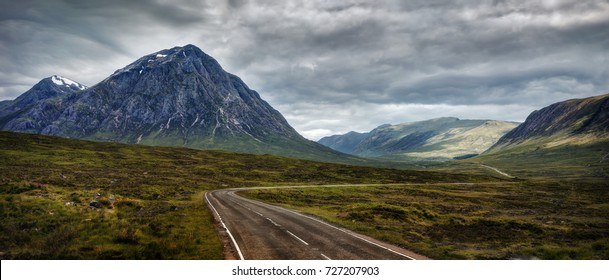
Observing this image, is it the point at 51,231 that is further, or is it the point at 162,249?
the point at 51,231

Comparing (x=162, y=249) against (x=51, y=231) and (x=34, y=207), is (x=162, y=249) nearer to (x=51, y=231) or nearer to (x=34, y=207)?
(x=51, y=231)

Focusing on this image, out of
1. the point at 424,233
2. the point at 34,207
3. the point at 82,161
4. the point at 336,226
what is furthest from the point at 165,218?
the point at 82,161

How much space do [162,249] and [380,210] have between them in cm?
2791

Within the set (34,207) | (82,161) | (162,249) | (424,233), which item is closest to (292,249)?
(162,249)

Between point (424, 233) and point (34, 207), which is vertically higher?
point (34, 207)

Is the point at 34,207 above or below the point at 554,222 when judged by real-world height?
above

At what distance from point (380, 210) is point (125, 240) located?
28745 mm

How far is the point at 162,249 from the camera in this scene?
1883 cm

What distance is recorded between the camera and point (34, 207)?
26578mm

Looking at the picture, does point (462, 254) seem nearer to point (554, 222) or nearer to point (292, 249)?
point (292, 249)

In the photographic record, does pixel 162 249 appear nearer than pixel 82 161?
Yes
